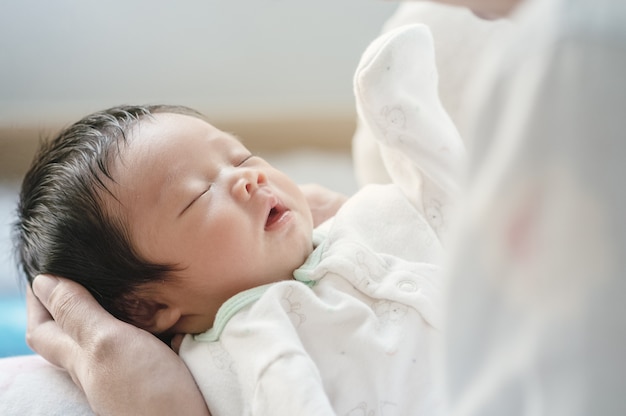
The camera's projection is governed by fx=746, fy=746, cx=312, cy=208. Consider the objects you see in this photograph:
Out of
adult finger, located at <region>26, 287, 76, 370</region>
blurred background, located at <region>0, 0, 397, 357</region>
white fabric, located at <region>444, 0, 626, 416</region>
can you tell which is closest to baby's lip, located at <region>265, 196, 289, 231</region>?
adult finger, located at <region>26, 287, 76, 370</region>

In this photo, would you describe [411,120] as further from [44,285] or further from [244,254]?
[44,285]

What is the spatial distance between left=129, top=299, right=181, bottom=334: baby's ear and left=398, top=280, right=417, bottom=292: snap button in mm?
273

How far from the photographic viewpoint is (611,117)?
42 centimetres

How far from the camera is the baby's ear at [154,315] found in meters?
0.92

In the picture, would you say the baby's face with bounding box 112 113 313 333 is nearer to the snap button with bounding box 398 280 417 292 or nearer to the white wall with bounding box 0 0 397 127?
the snap button with bounding box 398 280 417 292

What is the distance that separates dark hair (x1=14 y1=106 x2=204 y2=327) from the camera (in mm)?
884

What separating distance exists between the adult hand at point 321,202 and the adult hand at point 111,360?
413 millimetres

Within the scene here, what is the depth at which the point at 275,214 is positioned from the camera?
928mm

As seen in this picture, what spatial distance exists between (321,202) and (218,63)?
874 mm

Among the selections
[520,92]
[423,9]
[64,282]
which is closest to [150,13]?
[423,9]

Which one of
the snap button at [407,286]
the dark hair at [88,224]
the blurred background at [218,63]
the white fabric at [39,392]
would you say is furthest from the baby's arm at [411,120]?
the blurred background at [218,63]

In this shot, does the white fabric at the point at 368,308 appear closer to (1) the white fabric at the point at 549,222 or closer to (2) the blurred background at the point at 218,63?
(1) the white fabric at the point at 549,222

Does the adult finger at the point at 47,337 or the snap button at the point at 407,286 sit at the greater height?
the snap button at the point at 407,286

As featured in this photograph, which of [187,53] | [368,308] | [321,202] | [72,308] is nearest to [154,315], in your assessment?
[72,308]
